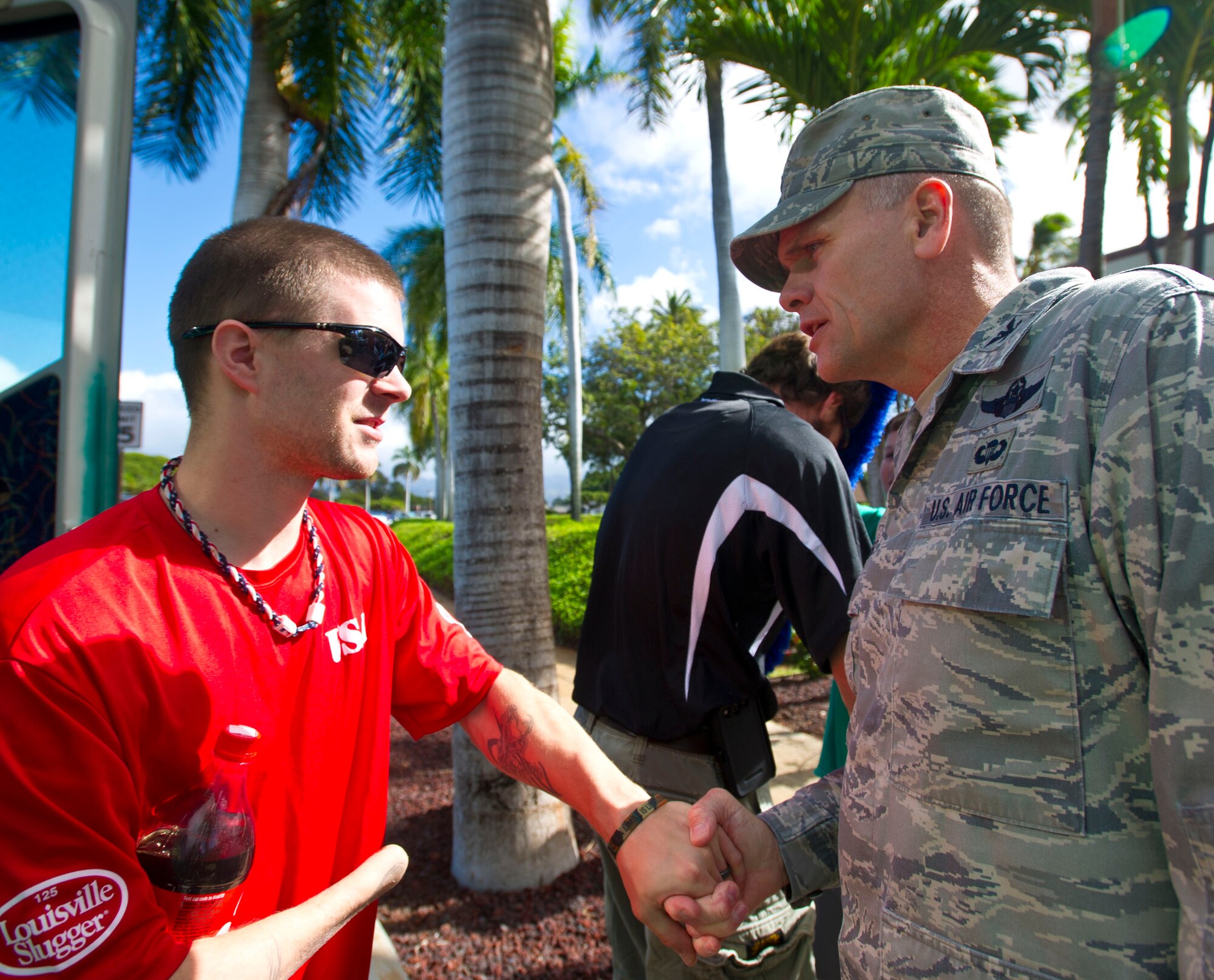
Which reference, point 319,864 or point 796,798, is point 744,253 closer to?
point 796,798

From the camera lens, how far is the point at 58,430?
2.42 m

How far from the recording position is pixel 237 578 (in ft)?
5.14

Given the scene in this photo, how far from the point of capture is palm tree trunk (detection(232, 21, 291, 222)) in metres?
A: 9.41

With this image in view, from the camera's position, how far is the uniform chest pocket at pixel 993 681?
112 centimetres

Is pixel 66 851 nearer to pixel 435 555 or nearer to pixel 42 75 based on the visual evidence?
pixel 42 75

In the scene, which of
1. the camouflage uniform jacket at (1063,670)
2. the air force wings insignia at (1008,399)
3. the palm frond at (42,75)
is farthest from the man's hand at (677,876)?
the palm frond at (42,75)

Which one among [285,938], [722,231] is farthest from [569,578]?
[285,938]

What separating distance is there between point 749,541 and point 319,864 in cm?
146

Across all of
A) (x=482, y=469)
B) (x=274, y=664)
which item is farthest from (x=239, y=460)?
(x=482, y=469)

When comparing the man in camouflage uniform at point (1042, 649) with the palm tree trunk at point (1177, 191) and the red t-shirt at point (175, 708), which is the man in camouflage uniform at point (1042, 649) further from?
the palm tree trunk at point (1177, 191)

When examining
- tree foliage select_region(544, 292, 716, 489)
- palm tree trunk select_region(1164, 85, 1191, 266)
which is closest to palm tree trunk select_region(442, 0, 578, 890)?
palm tree trunk select_region(1164, 85, 1191, 266)

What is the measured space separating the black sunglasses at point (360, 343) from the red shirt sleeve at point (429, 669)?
0.49 metres

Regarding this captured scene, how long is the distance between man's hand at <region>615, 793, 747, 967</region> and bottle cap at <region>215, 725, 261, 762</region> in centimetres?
98

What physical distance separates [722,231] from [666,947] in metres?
9.47
